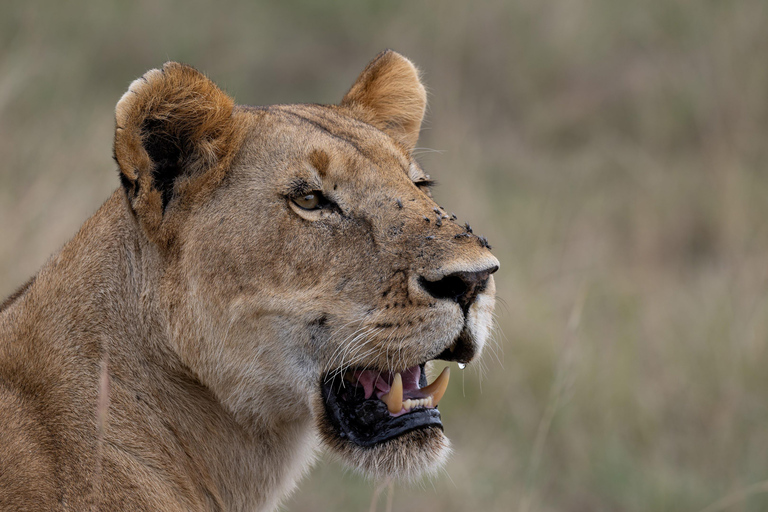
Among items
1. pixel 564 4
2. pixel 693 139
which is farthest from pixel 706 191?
pixel 564 4

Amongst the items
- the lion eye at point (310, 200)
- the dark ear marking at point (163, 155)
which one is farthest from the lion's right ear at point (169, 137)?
the lion eye at point (310, 200)

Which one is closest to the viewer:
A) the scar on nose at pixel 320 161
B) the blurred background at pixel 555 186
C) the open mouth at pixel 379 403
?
the open mouth at pixel 379 403

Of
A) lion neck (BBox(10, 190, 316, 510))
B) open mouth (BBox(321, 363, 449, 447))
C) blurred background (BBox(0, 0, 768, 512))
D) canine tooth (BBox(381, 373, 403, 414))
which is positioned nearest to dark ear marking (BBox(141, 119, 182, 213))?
lion neck (BBox(10, 190, 316, 510))

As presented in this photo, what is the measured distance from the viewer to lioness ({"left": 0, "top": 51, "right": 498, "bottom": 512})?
265 centimetres

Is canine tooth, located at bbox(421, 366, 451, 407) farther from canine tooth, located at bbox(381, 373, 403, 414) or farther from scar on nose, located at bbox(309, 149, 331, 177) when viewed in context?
scar on nose, located at bbox(309, 149, 331, 177)

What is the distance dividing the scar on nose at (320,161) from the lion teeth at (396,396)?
2.16 ft

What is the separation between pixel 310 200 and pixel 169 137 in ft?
1.49

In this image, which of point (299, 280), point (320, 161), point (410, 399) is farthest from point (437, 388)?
point (320, 161)

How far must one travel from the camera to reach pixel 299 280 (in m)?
2.75

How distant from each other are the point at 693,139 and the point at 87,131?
6563mm

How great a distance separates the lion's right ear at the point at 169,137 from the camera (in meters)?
2.64

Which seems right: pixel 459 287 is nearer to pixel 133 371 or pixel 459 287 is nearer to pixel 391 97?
pixel 133 371

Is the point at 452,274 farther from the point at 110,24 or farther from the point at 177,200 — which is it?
the point at 110,24

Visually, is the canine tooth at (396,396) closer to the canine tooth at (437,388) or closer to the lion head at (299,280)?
the lion head at (299,280)
